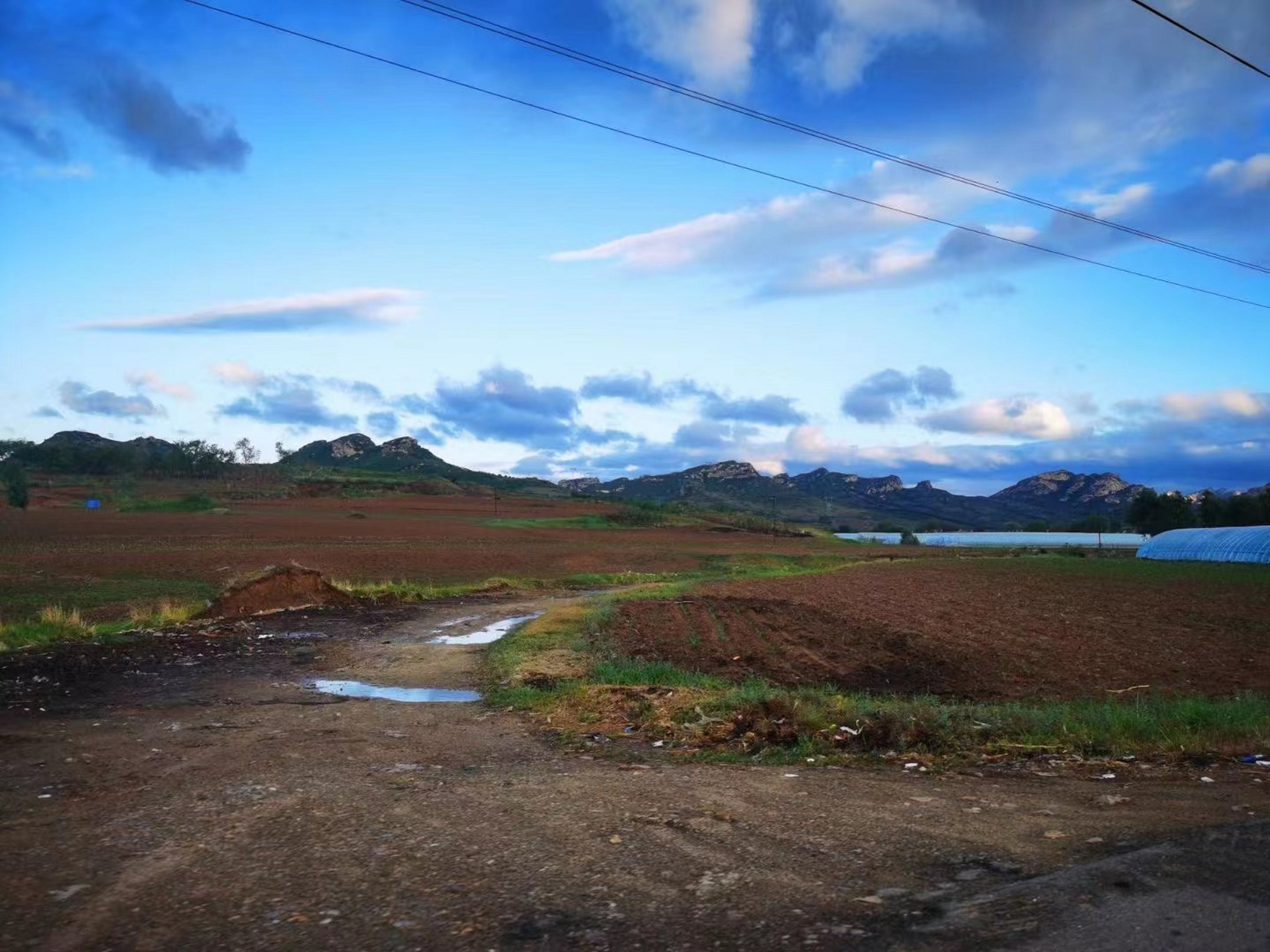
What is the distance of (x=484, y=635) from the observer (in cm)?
2230

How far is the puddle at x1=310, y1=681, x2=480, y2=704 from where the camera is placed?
13578 mm

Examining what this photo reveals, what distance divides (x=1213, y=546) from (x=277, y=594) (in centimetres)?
6807

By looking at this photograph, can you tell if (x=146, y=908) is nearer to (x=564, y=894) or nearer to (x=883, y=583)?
(x=564, y=894)

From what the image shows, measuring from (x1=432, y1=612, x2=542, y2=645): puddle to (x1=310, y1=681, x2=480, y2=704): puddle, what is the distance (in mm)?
5573

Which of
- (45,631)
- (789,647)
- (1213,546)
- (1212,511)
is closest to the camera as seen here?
(45,631)

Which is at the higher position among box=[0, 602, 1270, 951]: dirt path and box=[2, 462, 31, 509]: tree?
box=[2, 462, 31, 509]: tree

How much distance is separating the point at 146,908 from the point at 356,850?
52.0 inches

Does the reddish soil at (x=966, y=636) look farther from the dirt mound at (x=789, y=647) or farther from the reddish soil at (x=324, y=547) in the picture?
the reddish soil at (x=324, y=547)

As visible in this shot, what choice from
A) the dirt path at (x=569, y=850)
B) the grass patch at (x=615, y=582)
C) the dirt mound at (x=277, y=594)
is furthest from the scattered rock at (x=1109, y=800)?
the grass patch at (x=615, y=582)

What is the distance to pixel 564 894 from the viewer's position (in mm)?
5211

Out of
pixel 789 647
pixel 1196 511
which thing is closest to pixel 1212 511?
pixel 1196 511

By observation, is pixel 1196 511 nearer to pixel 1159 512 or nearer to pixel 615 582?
pixel 1159 512

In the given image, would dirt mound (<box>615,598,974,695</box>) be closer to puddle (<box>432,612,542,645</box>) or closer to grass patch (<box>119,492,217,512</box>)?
puddle (<box>432,612,542,645</box>)

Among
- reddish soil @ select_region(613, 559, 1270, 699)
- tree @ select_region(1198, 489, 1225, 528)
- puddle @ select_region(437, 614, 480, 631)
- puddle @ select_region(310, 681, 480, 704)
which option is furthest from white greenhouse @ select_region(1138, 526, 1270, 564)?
puddle @ select_region(310, 681, 480, 704)
